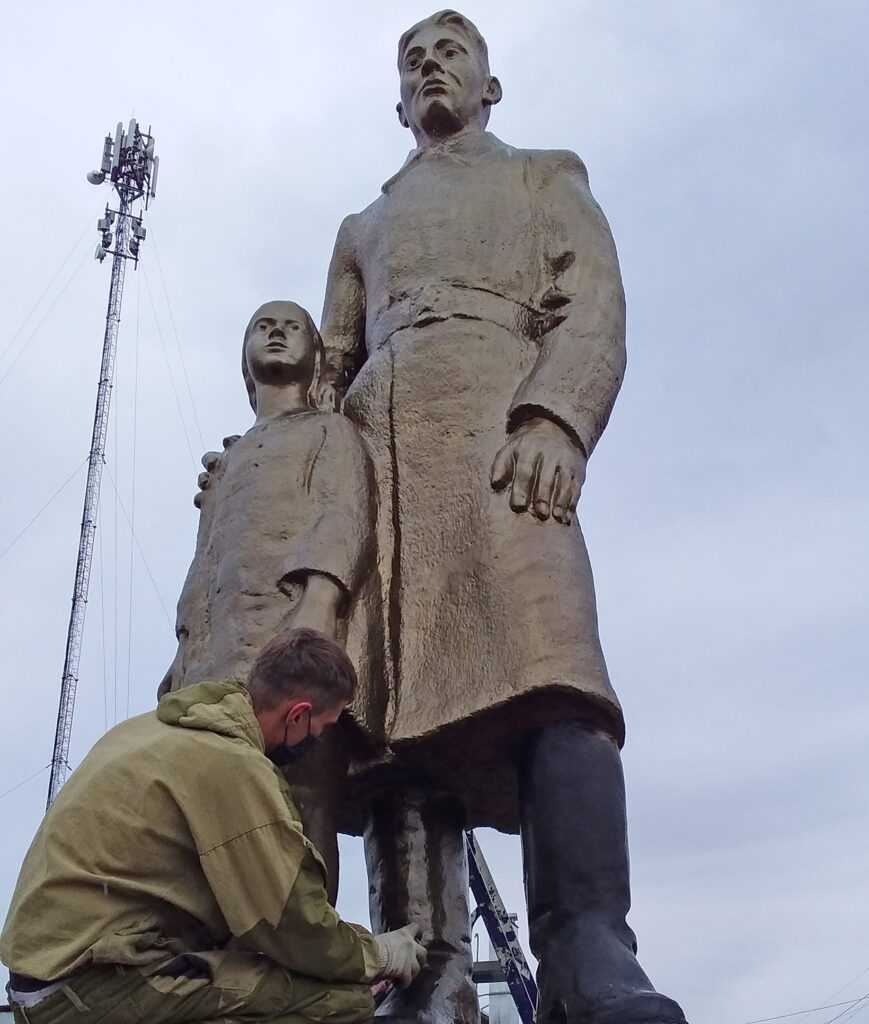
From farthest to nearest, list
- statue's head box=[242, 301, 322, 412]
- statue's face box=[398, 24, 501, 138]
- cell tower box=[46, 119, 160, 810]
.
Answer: cell tower box=[46, 119, 160, 810] < statue's face box=[398, 24, 501, 138] < statue's head box=[242, 301, 322, 412]

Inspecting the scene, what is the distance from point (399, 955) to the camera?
3336mm

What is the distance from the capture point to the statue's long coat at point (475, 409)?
155 inches

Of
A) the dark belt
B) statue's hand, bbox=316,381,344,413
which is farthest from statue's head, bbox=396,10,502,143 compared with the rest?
the dark belt

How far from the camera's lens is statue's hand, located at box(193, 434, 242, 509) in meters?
4.80

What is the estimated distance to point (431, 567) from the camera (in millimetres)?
4254

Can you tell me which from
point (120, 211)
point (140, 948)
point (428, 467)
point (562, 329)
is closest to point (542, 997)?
point (140, 948)

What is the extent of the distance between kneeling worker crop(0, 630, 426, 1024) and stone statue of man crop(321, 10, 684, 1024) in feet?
2.59

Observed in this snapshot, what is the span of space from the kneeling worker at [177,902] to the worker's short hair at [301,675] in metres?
0.20

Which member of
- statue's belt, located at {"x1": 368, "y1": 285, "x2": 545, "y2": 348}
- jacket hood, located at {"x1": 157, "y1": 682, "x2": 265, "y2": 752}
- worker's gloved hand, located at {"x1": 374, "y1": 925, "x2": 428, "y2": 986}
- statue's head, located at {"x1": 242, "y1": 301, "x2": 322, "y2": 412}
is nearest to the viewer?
jacket hood, located at {"x1": 157, "y1": 682, "x2": 265, "y2": 752}

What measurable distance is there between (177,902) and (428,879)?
139cm

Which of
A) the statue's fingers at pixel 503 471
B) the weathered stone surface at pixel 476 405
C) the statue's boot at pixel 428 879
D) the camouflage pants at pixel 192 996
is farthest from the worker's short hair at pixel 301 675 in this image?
the statue's fingers at pixel 503 471

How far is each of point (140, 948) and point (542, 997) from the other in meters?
1.15

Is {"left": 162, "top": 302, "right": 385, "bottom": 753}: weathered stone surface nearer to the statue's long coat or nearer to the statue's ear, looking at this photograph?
the statue's long coat

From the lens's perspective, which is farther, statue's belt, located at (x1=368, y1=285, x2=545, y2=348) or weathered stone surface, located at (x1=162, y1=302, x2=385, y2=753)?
statue's belt, located at (x1=368, y1=285, x2=545, y2=348)
